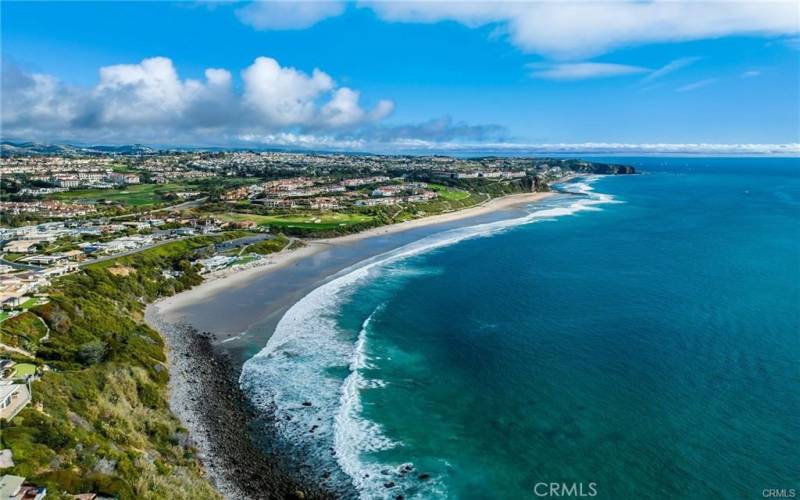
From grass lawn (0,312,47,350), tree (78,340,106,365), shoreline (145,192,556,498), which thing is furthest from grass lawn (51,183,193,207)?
tree (78,340,106,365)

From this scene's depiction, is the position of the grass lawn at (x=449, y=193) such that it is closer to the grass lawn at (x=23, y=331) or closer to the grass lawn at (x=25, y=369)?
the grass lawn at (x=23, y=331)

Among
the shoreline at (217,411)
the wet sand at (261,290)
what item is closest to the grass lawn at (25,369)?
the shoreline at (217,411)

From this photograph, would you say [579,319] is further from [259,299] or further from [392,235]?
[392,235]

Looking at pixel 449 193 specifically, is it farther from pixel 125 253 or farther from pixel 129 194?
pixel 125 253

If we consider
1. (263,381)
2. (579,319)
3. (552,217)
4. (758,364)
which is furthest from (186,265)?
(552,217)
